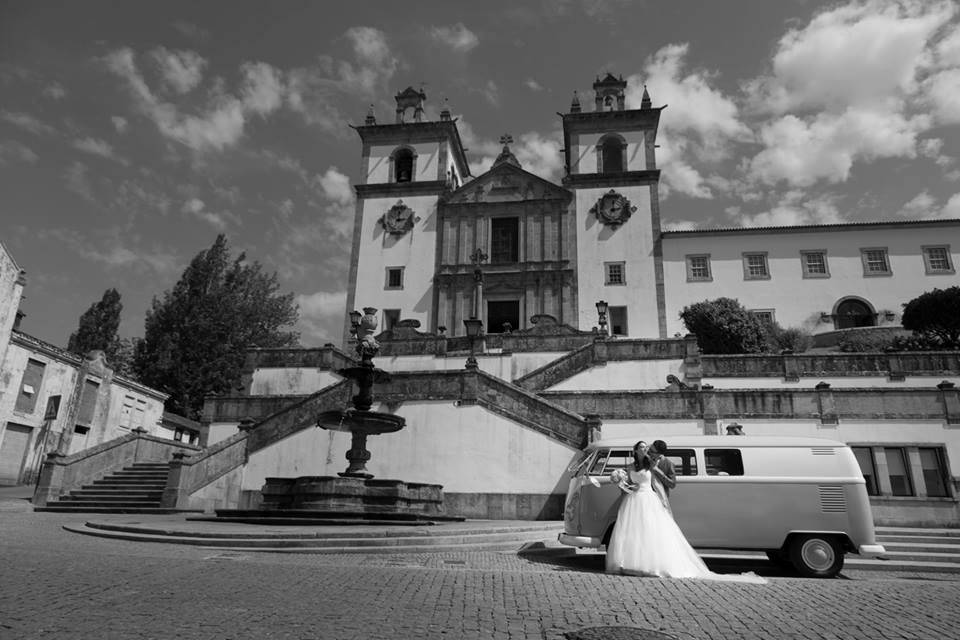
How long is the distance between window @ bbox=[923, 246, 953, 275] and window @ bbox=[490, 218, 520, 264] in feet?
79.8

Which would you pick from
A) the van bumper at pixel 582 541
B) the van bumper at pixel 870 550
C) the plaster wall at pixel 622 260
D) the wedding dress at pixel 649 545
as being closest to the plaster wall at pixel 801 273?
the plaster wall at pixel 622 260

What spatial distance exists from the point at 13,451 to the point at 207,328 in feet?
59.6

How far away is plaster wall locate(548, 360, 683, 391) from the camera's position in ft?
77.7

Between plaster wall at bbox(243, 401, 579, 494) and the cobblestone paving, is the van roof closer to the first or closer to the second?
the cobblestone paving

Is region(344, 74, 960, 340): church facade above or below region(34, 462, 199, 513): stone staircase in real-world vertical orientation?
above

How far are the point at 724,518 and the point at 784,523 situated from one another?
825 mm

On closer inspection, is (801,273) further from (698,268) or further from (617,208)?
(617,208)

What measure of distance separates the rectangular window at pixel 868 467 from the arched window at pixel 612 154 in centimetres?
2750

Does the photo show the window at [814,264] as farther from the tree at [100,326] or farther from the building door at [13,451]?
the tree at [100,326]

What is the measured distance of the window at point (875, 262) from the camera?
36.8m

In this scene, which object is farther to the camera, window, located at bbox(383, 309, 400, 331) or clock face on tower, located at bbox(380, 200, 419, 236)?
clock face on tower, located at bbox(380, 200, 419, 236)

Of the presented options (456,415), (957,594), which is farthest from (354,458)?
(957,594)

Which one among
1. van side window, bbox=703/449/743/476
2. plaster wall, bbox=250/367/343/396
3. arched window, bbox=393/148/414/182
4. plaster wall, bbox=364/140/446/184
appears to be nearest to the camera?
van side window, bbox=703/449/743/476

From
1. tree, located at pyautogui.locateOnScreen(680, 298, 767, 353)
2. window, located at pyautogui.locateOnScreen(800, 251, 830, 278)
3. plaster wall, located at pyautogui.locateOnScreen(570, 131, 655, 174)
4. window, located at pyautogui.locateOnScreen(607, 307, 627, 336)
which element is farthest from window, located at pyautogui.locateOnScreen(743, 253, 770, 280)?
plaster wall, located at pyautogui.locateOnScreen(570, 131, 655, 174)
